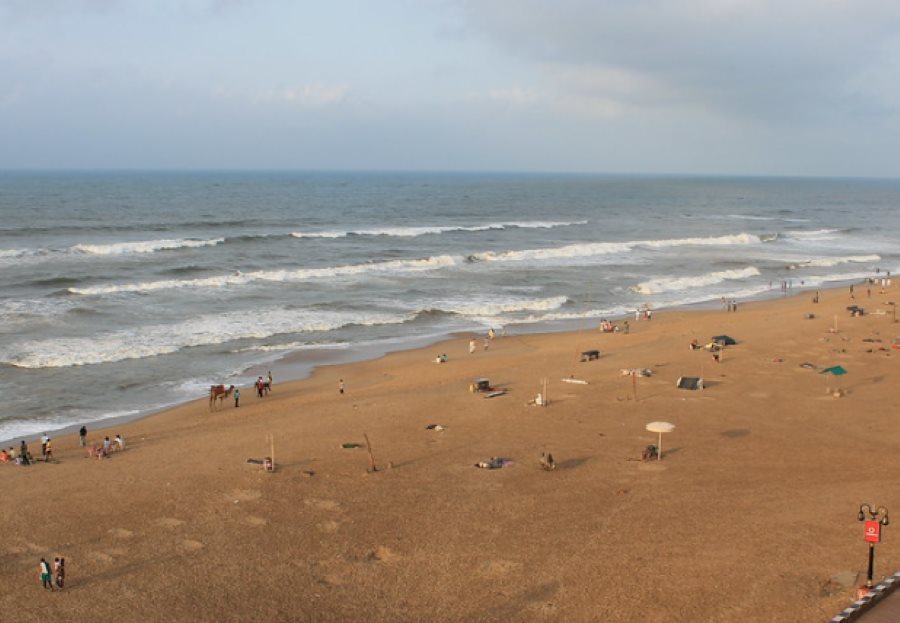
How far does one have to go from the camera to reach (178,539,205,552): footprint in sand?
16.9 m

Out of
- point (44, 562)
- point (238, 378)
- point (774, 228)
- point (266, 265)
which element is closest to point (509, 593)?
point (44, 562)

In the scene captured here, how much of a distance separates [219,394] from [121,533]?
1101 cm

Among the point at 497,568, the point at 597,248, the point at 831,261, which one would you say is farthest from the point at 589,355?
the point at 831,261

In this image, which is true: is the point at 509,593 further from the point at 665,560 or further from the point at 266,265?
the point at 266,265

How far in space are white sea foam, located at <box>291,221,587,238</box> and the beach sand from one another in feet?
173

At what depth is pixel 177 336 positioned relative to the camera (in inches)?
1503

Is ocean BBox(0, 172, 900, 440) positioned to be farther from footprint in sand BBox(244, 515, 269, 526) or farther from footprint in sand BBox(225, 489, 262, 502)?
footprint in sand BBox(244, 515, 269, 526)

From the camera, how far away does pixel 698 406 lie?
25922 mm

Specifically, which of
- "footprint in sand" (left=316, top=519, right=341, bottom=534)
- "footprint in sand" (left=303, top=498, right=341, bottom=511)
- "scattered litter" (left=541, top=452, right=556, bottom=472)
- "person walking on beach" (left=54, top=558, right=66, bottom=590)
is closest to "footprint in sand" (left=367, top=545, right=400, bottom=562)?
"footprint in sand" (left=316, top=519, right=341, bottom=534)

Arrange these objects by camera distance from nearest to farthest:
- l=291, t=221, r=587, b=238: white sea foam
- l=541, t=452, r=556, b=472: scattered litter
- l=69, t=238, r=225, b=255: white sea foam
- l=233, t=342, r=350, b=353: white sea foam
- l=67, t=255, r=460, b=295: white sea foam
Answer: l=541, t=452, r=556, b=472: scattered litter
l=233, t=342, r=350, b=353: white sea foam
l=67, t=255, r=460, b=295: white sea foam
l=69, t=238, r=225, b=255: white sea foam
l=291, t=221, r=587, b=238: white sea foam

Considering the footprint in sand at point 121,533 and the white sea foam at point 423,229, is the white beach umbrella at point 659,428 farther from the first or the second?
the white sea foam at point 423,229

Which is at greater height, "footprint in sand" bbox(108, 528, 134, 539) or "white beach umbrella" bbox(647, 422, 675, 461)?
"white beach umbrella" bbox(647, 422, 675, 461)

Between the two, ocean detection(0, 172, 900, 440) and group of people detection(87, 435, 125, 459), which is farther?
ocean detection(0, 172, 900, 440)

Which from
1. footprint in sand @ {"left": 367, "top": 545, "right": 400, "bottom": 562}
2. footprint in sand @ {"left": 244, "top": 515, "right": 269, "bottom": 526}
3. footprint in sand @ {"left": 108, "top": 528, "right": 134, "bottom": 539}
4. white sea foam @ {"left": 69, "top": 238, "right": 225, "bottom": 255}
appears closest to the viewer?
footprint in sand @ {"left": 367, "top": 545, "right": 400, "bottom": 562}
